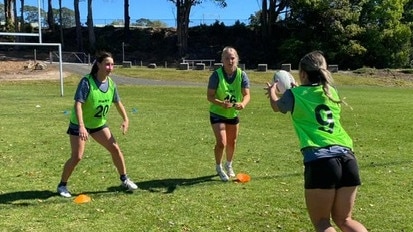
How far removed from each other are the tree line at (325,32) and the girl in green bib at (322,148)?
51947mm

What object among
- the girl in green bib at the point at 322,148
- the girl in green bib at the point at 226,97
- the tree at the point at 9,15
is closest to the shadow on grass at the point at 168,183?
the girl in green bib at the point at 226,97

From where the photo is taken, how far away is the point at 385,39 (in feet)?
187

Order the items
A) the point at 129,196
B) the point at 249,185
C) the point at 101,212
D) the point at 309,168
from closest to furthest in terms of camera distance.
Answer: the point at 309,168
the point at 101,212
the point at 129,196
the point at 249,185

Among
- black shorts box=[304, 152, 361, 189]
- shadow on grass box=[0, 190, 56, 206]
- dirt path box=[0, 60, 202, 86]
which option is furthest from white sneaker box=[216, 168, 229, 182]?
dirt path box=[0, 60, 202, 86]

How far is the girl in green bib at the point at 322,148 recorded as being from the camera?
428 centimetres

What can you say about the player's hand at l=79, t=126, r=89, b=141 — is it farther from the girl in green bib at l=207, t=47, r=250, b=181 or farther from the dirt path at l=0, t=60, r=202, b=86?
the dirt path at l=0, t=60, r=202, b=86

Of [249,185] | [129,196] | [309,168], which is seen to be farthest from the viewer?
[249,185]

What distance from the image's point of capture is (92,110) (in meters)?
7.00

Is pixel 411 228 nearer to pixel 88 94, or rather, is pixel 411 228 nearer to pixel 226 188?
pixel 226 188

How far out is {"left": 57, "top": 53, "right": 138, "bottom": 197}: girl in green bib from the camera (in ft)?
22.4

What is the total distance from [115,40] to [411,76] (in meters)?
36.4

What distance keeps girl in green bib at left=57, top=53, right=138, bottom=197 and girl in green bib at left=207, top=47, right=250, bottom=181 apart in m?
1.47

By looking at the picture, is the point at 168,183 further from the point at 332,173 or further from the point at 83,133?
the point at 332,173

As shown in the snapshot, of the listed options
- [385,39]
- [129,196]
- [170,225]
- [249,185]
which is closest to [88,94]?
[129,196]
